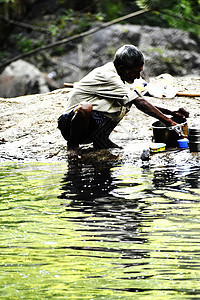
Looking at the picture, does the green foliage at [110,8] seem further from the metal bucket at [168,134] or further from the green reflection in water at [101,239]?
the metal bucket at [168,134]

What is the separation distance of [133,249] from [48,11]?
14.3m

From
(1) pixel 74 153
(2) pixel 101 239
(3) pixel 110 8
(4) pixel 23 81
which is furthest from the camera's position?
(4) pixel 23 81

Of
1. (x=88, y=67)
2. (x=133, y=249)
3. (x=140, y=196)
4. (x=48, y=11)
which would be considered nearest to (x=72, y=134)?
(x=140, y=196)

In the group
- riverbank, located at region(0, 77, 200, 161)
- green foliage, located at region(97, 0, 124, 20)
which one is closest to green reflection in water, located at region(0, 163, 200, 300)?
green foliage, located at region(97, 0, 124, 20)

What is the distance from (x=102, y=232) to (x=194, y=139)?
113 inches

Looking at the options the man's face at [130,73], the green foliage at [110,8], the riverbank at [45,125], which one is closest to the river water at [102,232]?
the man's face at [130,73]

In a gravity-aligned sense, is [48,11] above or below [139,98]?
above

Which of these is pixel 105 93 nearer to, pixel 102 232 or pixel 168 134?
pixel 168 134

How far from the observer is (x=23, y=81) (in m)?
14.1

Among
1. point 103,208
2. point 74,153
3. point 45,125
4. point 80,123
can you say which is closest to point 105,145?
point 74,153

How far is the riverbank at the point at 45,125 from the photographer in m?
7.68

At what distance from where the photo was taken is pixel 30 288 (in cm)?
316

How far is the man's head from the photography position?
628cm

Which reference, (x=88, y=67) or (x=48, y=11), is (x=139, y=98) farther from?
(x=48, y=11)
